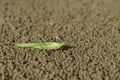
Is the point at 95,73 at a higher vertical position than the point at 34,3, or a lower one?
lower

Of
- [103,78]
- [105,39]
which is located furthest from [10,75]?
[105,39]

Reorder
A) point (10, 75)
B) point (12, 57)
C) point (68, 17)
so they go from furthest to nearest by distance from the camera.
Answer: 1. point (68, 17)
2. point (12, 57)
3. point (10, 75)

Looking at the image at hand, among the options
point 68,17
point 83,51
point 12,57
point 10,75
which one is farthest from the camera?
point 68,17

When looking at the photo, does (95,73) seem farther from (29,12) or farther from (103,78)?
(29,12)

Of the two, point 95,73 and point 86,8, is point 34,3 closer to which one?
point 86,8

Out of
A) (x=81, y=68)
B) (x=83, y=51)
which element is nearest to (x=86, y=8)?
(x=83, y=51)

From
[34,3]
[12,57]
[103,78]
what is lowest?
[103,78]

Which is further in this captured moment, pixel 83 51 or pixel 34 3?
pixel 34 3
